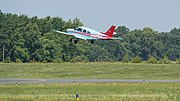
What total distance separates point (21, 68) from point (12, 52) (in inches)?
1451

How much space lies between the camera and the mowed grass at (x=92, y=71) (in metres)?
71.9

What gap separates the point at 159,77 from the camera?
70750 mm

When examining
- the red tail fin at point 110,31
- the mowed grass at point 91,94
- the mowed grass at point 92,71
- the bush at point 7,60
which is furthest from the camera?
the bush at point 7,60

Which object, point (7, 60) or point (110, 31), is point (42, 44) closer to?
point (7, 60)

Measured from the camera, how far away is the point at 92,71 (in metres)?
77.8

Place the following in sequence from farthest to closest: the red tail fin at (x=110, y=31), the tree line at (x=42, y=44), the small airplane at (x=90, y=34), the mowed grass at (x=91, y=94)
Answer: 1. the tree line at (x=42, y=44)
2. the small airplane at (x=90, y=34)
3. the red tail fin at (x=110, y=31)
4. the mowed grass at (x=91, y=94)

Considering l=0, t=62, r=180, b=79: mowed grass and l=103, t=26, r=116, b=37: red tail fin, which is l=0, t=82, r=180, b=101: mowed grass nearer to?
l=0, t=62, r=180, b=79: mowed grass

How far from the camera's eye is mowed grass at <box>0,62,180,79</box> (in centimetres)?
7194

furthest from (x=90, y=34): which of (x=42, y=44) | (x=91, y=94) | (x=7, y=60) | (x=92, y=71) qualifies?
(x=91, y=94)

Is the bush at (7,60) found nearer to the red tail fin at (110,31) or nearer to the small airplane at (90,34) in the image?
the small airplane at (90,34)

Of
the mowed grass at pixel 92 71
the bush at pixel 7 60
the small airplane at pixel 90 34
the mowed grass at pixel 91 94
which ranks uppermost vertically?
the small airplane at pixel 90 34

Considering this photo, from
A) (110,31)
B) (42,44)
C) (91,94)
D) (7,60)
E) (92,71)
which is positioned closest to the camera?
(91,94)

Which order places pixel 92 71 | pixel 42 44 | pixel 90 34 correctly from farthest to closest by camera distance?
pixel 42 44
pixel 90 34
pixel 92 71

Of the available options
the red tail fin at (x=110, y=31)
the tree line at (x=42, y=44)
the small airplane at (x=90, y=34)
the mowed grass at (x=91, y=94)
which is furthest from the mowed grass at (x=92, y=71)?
the mowed grass at (x=91, y=94)
